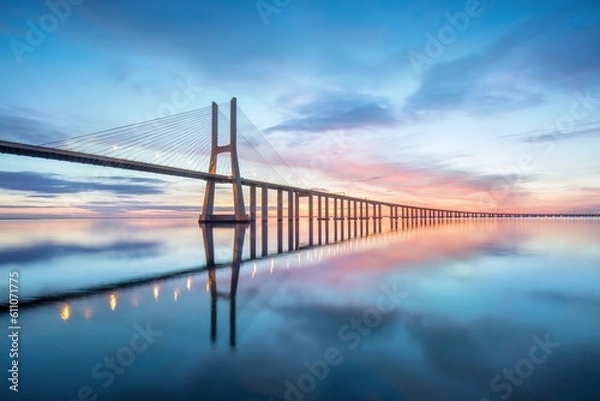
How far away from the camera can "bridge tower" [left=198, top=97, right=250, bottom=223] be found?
5094 centimetres

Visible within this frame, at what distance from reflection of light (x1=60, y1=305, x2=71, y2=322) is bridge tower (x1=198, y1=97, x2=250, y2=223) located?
41.6 meters

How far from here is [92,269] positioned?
51.1ft

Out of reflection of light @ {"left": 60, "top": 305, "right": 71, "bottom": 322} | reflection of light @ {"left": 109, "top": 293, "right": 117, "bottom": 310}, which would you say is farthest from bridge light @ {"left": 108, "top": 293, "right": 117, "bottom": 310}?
reflection of light @ {"left": 60, "top": 305, "right": 71, "bottom": 322}

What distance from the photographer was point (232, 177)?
50938 mm

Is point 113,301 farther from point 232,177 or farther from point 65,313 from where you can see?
point 232,177

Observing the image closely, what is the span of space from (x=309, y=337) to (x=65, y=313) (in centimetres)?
598

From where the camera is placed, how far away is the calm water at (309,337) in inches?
184

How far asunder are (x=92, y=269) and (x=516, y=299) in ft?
52.5

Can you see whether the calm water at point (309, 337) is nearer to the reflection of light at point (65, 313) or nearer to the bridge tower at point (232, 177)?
the reflection of light at point (65, 313)

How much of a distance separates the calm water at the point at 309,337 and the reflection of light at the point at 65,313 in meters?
0.06

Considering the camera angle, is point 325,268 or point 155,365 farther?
point 325,268

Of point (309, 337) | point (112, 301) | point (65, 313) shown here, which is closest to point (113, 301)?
point (112, 301)

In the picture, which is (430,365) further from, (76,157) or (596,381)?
(76,157)

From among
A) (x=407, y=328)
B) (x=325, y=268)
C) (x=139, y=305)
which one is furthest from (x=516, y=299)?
(x=139, y=305)
